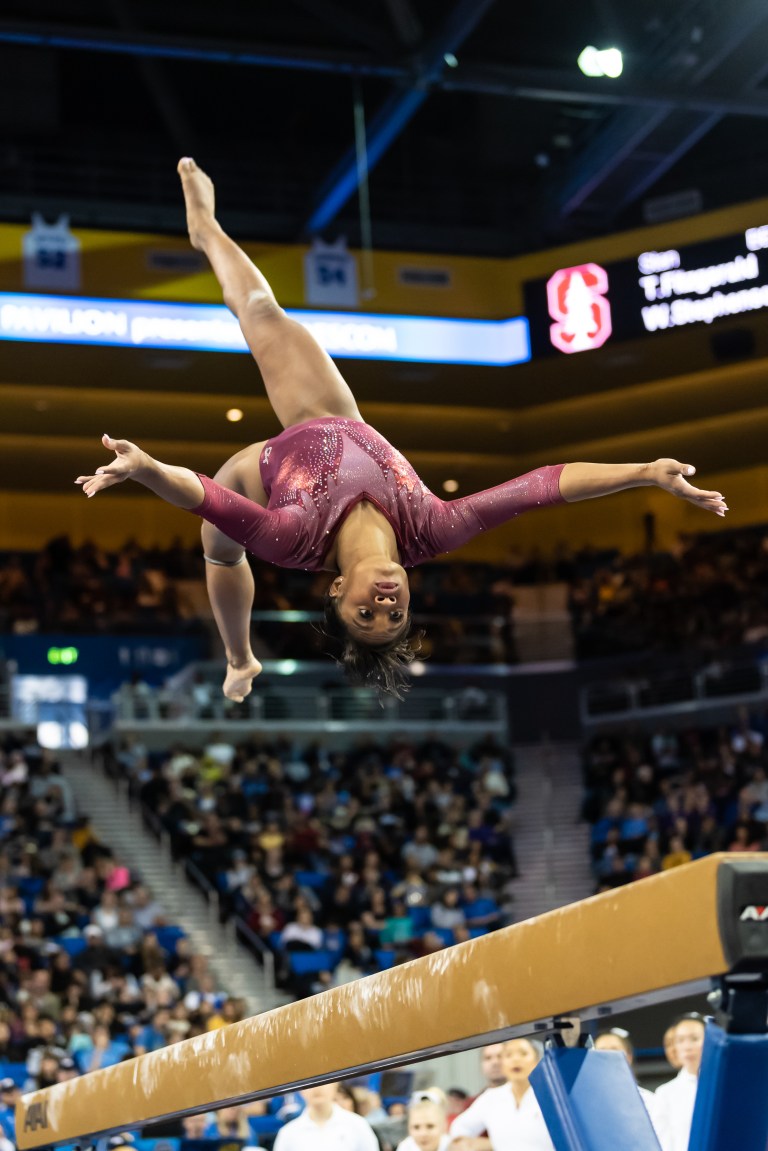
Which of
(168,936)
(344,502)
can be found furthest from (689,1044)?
(168,936)

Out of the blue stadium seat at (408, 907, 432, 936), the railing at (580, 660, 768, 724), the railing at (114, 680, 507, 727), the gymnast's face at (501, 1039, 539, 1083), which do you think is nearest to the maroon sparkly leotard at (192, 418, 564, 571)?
the gymnast's face at (501, 1039, 539, 1083)

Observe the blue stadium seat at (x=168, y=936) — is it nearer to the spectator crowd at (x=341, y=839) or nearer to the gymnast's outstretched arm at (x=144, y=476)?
the spectator crowd at (x=341, y=839)

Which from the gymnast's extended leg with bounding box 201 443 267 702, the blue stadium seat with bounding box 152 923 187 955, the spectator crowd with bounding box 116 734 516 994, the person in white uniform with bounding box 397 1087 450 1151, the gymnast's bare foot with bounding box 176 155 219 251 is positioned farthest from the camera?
the spectator crowd with bounding box 116 734 516 994

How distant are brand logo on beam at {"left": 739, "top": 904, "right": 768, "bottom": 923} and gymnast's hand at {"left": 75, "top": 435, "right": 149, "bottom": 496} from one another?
196 centimetres

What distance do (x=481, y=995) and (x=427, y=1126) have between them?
382cm

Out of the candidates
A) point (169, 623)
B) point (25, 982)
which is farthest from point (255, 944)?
point (169, 623)

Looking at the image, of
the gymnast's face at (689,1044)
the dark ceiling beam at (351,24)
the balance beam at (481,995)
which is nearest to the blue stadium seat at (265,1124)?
the gymnast's face at (689,1044)

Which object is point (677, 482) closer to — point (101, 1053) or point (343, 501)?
point (343, 501)

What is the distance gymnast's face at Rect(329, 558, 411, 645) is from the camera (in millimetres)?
4270

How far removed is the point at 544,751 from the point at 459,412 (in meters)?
4.43

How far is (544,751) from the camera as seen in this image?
1888 cm

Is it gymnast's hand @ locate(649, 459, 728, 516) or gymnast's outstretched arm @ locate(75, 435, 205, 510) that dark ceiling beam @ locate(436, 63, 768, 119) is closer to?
gymnast's hand @ locate(649, 459, 728, 516)

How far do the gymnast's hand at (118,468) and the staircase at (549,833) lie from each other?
12.3 meters

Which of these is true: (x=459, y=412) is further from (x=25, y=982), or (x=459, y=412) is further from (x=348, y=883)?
(x=25, y=982)
